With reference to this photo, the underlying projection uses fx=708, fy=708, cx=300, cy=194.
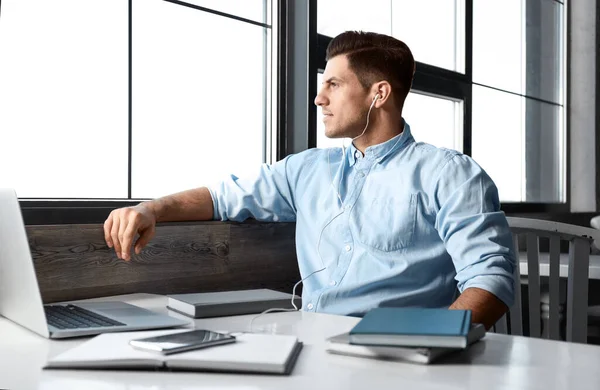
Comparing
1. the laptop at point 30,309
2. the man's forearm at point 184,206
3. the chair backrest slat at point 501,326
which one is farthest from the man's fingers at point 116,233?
the chair backrest slat at point 501,326

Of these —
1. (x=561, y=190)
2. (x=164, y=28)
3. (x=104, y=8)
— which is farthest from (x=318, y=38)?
(x=561, y=190)

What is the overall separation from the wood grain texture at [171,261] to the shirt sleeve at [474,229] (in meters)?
0.67

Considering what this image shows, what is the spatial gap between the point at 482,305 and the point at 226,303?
55cm

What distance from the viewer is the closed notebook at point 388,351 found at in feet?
3.21

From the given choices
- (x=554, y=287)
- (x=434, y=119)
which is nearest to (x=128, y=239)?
(x=554, y=287)

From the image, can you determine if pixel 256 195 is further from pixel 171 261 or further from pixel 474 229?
pixel 474 229

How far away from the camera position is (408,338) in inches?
38.2

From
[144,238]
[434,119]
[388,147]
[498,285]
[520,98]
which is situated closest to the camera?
[498,285]

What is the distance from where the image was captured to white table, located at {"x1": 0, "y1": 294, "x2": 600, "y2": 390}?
892 millimetres

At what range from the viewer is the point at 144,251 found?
192 cm

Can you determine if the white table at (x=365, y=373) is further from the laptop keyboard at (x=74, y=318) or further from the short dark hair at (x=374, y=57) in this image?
the short dark hair at (x=374, y=57)

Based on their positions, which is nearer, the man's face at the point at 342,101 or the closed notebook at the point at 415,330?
the closed notebook at the point at 415,330

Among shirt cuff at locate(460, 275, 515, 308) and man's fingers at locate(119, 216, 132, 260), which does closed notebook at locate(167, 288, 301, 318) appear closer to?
man's fingers at locate(119, 216, 132, 260)

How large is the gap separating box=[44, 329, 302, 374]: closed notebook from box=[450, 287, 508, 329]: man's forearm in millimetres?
603
